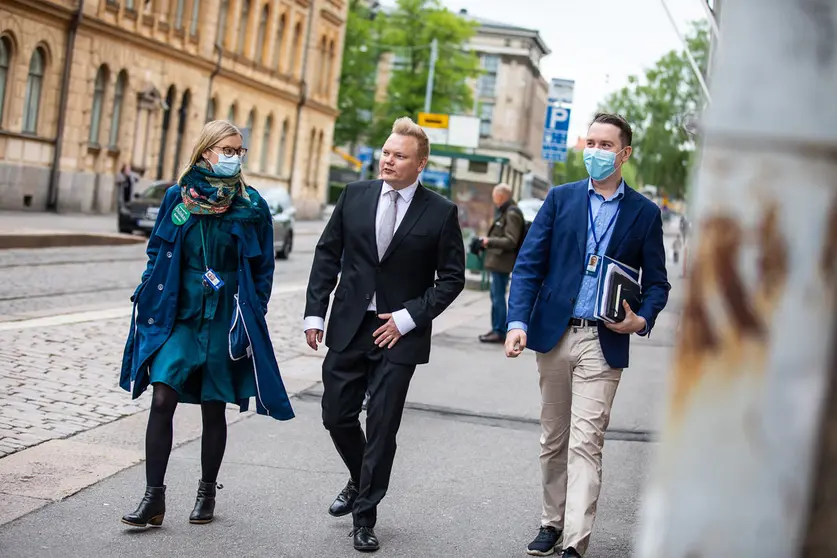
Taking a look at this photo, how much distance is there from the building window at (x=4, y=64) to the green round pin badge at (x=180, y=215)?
90.6ft

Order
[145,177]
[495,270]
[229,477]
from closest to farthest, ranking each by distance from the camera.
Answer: [229,477] < [495,270] < [145,177]

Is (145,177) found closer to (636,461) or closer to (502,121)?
(636,461)

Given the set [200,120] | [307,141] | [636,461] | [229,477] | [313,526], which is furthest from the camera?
[307,141]

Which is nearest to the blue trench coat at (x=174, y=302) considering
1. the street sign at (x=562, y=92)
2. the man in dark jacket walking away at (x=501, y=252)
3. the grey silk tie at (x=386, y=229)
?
the grey silk tie at (x=386, y=229)

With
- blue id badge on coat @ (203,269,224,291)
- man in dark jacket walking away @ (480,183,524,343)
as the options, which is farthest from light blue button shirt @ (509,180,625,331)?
man in dark jacket walking away @ (480,183,524,343)

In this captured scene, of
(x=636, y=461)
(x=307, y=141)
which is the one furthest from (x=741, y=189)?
(x=307, y=141)

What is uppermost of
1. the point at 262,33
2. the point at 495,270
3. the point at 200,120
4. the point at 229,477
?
the point at 262,33

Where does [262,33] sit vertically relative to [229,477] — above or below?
above

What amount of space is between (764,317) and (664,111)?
73.7 metres

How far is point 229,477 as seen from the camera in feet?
22.2

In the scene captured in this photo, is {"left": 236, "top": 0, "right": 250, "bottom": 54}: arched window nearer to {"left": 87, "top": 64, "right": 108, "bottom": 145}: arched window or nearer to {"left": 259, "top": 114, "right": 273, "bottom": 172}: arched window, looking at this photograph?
{"left": 259, "top": 114, "right": 273, "bottom": 172}: arched window

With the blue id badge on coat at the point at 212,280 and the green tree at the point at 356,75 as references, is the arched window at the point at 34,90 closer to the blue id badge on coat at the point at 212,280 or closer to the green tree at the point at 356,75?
the blue id badge on coat at the point at 212,280

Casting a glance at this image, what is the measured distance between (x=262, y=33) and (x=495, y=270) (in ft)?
124

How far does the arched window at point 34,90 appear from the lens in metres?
33.2
